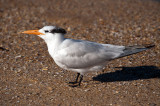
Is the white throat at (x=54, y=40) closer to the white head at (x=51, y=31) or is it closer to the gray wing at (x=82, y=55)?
the white head at (x=51, y=31)

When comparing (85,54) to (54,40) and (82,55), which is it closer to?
(82,55)

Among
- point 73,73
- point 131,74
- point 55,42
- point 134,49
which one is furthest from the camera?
point 73,73

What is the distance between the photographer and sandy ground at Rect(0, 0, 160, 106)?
4289 mm

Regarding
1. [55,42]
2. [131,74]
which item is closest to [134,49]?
[131,74]

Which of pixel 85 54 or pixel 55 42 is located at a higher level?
pixel 55 42

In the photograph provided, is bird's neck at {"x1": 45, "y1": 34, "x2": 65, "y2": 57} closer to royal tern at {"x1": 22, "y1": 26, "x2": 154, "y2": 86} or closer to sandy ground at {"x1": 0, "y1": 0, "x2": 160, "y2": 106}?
royal tern at {"x1": 22, "y1": 26, "x2": 154, "y2": 86}

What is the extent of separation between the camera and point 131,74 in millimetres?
5238

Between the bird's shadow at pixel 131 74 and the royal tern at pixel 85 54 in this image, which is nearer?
the royal tern at pixel 85 54

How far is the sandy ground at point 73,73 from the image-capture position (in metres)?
4.29

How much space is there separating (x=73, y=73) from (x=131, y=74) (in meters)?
1.34

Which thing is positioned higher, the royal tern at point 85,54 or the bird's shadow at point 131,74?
the royal tern at point 85,54

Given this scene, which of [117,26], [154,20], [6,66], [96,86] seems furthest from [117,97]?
[154,20]

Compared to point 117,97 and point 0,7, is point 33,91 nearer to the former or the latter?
point 117,97

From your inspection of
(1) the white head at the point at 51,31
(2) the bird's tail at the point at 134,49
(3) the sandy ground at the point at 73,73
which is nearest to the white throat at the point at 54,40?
(1) the white head at the point at 51,31
